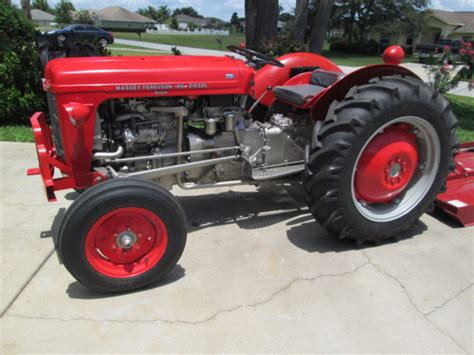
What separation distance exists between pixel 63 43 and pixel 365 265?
297cm

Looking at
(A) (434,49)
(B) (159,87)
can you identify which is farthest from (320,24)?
(A) (434,49)

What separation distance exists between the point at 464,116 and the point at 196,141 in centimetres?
660

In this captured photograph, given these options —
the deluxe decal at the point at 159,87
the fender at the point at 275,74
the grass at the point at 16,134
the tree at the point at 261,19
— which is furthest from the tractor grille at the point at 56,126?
the tree at the point at 261,19

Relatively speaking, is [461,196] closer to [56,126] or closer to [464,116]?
[56,126]

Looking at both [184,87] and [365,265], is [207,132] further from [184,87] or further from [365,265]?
[365,265]

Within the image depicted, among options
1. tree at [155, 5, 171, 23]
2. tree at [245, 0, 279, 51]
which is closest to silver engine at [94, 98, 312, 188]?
tree at [245, 0, 279, 51]

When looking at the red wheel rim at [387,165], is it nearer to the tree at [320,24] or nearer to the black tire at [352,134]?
the black tire at [352,134]

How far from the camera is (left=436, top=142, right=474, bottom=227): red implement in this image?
3336 millimetres

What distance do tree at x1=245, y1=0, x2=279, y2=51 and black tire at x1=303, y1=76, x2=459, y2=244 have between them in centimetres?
425

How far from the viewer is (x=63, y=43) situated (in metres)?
3.32

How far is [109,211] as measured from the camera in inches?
89.7

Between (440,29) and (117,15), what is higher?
(440,29)

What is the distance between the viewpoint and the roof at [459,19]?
138ft

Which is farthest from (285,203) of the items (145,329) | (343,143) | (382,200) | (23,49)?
(23,49)
